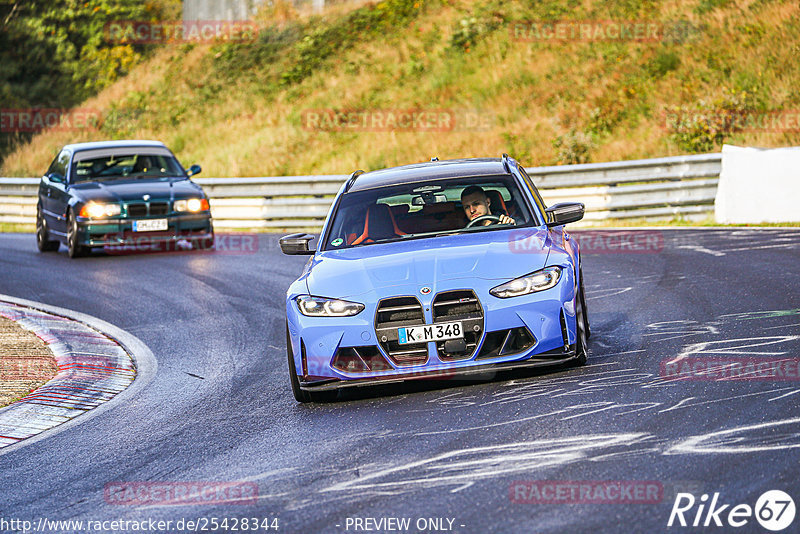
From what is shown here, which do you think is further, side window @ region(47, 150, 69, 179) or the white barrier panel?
side window @ region(47, 150, 69, 179)

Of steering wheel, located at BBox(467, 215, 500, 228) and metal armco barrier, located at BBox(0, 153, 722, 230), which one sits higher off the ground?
steering wheel, located at BBox(467, 215, 500, 228)

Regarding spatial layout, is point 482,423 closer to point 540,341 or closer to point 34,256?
point 540,341

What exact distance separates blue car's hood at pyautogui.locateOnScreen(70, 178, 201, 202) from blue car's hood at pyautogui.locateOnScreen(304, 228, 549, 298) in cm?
1052

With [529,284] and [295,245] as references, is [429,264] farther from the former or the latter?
[295,245]

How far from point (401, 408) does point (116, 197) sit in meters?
12.0

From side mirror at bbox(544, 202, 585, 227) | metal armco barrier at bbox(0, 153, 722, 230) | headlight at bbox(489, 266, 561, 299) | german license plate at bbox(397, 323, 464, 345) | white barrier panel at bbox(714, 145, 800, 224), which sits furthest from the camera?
metal armco barrier at bbox(0, 153, 722, 230)

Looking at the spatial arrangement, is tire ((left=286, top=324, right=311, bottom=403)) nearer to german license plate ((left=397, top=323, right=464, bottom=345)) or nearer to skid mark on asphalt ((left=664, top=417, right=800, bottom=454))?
german license plate ((left=397, top=323, right=464, bottom=345))

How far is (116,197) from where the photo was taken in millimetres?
18328

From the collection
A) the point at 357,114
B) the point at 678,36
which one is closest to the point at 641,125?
the point at 678,36

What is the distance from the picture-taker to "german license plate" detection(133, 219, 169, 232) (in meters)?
18.4

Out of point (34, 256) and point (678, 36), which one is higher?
point (678, 36)

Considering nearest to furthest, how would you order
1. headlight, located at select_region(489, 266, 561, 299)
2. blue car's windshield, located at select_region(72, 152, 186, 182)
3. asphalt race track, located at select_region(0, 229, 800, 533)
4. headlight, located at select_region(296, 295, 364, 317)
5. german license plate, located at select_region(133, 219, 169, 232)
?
asphalt race track, located at select_region(0, 229, 800, 533) < headlight, located at select_region(489, 266, 561, 299) < headlight, located at select_region(296, 295, 364, 317) < german license plate, located at select_region(133, 219, 169, 232) < blue car's windshield, located at select_region(72, 152, 186, 182)

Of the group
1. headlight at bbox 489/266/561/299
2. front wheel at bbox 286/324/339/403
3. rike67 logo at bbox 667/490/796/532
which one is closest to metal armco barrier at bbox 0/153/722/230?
headlight at bbox 489/266/561/299

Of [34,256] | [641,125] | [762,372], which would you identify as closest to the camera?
[762,372]
